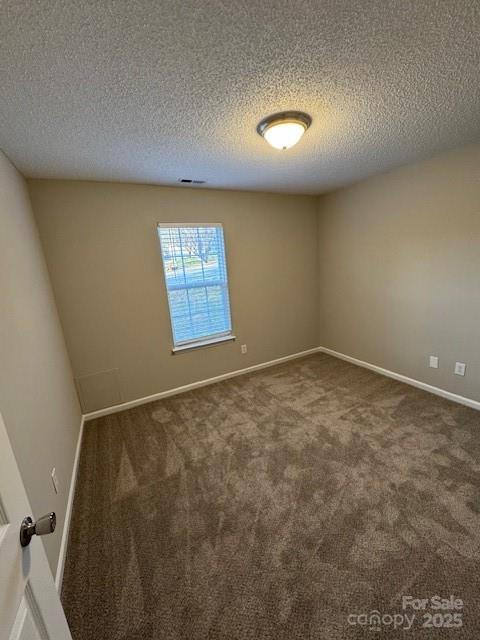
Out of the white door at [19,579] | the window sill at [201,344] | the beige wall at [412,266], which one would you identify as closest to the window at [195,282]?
the window sill at [201,344]

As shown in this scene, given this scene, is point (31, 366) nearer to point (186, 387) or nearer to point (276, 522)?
point (276, 522)

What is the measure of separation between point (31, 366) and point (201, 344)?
1.87m

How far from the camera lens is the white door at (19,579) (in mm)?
539

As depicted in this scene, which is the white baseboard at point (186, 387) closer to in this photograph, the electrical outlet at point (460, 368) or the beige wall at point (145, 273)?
the beige wall at point (145, 273)

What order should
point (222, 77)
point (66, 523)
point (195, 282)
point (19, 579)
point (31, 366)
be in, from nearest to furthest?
1. point (19, 579)
2. point (222, 77)
3. point (31, 366)
4. point (66, 523)
5. point (195, 282)

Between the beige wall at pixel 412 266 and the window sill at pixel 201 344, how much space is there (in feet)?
5.47

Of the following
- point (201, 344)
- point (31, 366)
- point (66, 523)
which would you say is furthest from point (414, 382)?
point (31, 366)

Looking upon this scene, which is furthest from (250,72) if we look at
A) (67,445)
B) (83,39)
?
(67,445)

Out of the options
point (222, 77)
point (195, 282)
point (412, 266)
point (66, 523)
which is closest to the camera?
point (222, 77)

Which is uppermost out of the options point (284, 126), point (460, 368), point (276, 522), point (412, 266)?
point (284, 126)

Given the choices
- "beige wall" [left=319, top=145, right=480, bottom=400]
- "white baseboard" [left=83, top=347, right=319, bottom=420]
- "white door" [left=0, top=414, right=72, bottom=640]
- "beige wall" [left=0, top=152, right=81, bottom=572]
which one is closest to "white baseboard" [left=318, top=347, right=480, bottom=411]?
"beige wall" [left=319, top=145, right=480, bottom=400]

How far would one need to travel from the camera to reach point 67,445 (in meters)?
1.95

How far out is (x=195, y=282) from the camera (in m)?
3.07

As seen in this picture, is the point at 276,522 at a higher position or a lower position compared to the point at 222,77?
lower
